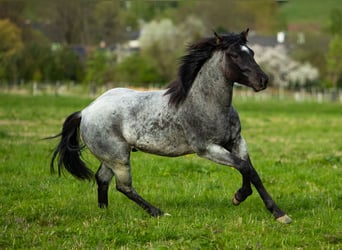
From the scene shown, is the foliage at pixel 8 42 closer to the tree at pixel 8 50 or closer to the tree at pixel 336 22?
the tree at pixel 8 50

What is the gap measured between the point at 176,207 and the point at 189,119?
1.35 meters

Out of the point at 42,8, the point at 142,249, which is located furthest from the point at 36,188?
the point at 42,8

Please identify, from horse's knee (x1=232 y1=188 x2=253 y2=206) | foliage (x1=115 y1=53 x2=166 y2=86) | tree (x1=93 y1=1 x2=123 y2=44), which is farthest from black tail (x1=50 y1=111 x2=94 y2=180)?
tree (x1=93 y1=1 x2=123 y2=44)

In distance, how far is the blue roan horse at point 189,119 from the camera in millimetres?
9688

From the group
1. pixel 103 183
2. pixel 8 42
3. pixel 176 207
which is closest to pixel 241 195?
pixel 176 207

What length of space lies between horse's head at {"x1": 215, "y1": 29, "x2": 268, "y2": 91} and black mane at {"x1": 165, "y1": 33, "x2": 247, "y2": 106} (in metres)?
0.18

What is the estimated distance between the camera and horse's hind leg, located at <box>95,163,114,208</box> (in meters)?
10.5

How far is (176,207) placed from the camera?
1044 cm

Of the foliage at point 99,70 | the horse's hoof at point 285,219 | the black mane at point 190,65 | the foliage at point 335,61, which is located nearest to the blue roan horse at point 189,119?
the black mane at point 190,65

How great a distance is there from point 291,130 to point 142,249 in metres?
19.5

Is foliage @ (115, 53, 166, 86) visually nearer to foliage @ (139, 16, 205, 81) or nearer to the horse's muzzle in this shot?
foliage @ (139, 16, 205, 81)

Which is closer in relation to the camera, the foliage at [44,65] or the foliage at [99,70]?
the foliage at [44,65]

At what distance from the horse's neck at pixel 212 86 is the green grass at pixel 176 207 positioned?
1476mm

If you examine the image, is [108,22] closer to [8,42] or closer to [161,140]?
[8,42]
